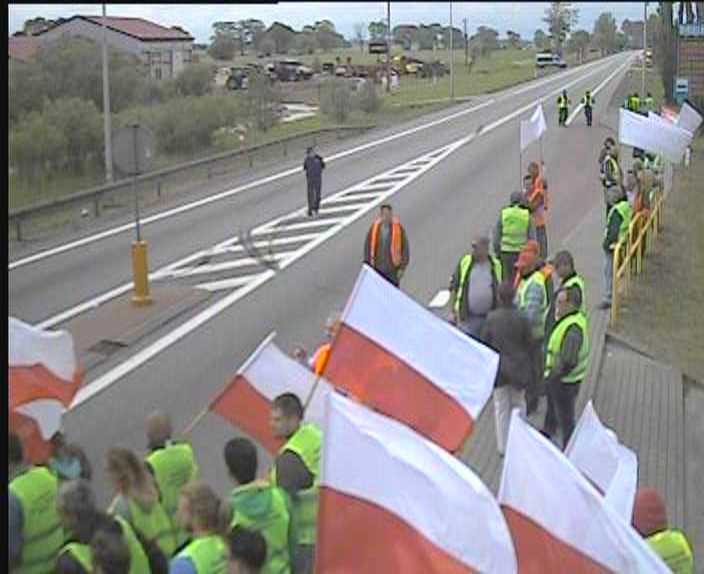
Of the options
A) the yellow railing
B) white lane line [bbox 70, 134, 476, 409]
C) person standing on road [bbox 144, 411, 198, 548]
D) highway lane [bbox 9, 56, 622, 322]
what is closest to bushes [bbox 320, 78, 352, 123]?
highway lane [bbox 9, 56, 622, 322]

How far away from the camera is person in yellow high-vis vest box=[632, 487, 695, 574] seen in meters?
5.89

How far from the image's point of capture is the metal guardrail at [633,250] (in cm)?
1595

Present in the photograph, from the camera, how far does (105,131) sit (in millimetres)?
24547

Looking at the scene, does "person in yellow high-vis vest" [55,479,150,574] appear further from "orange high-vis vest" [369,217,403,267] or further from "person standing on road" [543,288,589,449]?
"orange high-vis vest" [369,217,403,267]

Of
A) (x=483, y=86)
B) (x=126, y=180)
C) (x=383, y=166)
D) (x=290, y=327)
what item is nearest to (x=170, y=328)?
(x=290, y=327)

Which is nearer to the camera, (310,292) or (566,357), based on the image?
(566,357)

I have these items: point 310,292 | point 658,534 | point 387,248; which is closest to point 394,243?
point 387,248

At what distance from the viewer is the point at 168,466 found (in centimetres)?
668

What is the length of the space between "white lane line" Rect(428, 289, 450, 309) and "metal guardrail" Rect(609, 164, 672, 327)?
7.38 ft

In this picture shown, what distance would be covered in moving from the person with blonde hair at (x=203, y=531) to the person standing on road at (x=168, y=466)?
61 centimetres

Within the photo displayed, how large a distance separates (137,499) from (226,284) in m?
13.4

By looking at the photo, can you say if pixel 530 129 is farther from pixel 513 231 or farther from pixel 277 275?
pixel 513 231

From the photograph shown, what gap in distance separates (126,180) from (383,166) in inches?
413

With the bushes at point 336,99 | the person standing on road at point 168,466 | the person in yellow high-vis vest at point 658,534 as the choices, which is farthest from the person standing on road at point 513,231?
the bushes at point 336,99
